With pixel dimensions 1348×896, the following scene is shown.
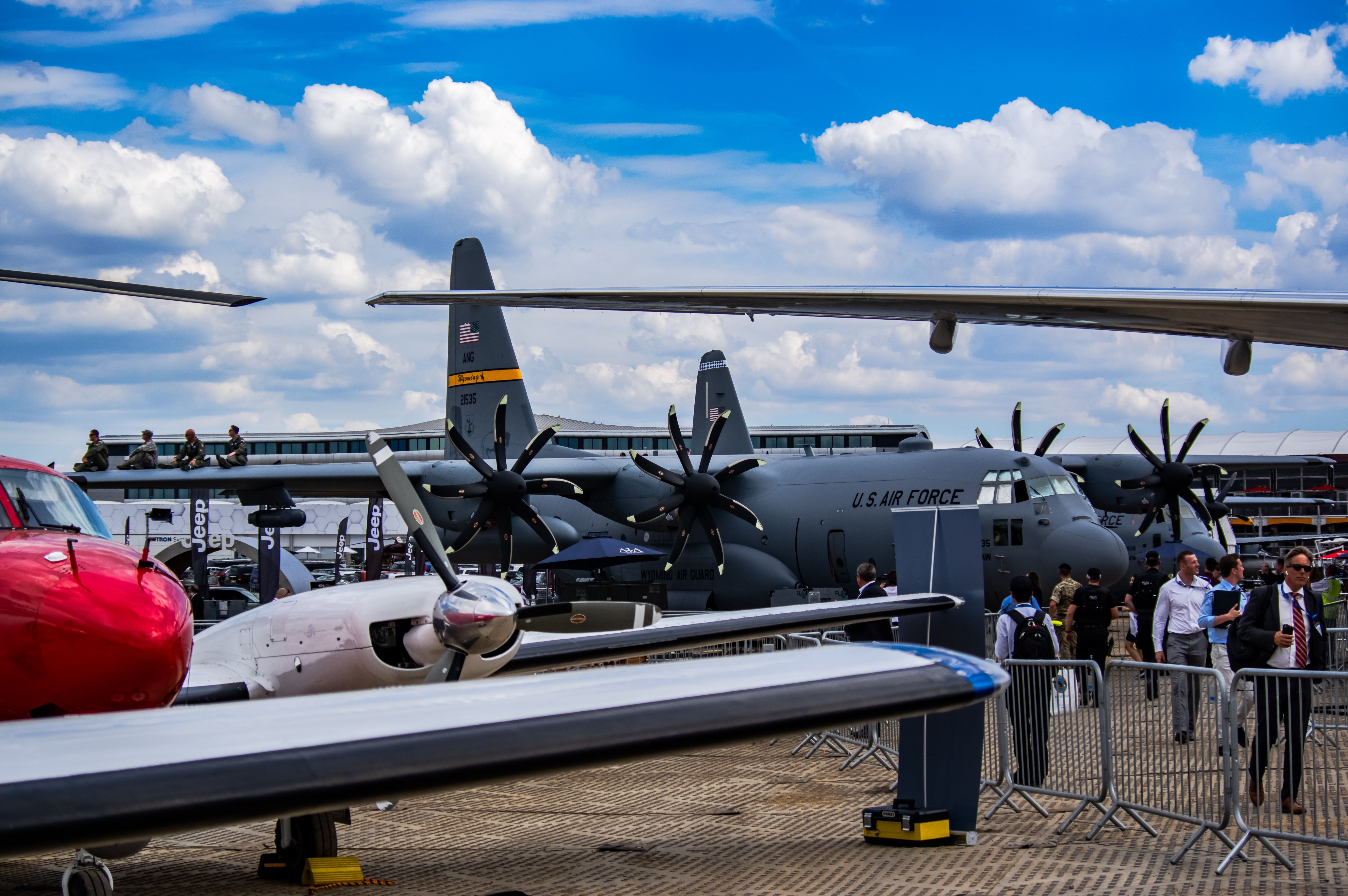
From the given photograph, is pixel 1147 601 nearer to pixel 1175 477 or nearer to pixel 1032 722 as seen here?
pixel 1032 722

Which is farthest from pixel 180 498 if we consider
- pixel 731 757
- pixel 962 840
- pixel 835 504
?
pixel 962 840

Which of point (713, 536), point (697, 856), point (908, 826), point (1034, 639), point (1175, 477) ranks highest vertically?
point (1175, 477)

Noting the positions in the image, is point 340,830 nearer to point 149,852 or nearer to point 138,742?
point 149,852

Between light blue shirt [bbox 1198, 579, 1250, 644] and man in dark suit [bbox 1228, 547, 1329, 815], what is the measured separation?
1.74m

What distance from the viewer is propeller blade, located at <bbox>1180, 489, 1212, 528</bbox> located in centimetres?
2209

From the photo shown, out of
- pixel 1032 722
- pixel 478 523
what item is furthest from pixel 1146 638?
pixel 478 523

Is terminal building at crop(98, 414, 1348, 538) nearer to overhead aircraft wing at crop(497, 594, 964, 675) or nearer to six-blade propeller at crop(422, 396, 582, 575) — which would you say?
six-blade propeller at crop(422, 396, 582, 575)

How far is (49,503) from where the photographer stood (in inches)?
245

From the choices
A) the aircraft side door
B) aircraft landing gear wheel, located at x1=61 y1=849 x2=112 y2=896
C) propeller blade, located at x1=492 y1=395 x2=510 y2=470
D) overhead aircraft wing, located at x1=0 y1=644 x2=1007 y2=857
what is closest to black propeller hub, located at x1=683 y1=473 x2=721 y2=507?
the aircraft side door

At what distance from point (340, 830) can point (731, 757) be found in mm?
4248

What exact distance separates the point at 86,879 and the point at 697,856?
12.2ft

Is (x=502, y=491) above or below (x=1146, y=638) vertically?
above

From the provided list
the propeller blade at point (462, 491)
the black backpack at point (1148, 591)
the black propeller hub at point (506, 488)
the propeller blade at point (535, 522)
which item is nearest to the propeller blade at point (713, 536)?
the propeller blade at point (535, 522)

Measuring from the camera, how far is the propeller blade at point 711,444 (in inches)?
835
